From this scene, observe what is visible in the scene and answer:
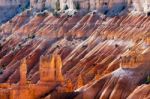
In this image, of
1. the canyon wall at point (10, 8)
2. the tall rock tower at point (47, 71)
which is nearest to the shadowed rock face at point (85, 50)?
the tall rock tower at point (47, 71)

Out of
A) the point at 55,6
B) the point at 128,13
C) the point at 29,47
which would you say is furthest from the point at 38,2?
the point at 128,13

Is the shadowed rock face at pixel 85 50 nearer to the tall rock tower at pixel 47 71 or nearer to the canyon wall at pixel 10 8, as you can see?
the tall rock tower at pixel 47 71

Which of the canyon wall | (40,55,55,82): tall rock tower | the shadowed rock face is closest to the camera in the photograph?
(40,55,55,82): tall rock tower

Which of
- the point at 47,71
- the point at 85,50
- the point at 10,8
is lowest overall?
the point at 10,8

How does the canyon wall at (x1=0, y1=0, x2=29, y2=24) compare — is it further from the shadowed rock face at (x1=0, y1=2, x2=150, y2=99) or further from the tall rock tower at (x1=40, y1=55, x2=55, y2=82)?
the tall rock tower at (x1=40, y1=55, x2=55, y2=82)

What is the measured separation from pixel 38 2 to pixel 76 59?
45.1m

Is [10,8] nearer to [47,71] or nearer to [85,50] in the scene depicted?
[85,50]

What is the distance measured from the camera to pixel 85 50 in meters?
118

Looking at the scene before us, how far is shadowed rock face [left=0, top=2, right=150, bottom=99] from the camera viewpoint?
81.1 meters

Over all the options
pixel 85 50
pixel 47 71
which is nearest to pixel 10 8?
pixel 85 50

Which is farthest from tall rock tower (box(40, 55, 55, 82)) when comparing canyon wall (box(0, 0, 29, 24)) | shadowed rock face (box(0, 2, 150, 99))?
canyon wall (box(0, 0, 29, 24))

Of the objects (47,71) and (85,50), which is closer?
(47,71)

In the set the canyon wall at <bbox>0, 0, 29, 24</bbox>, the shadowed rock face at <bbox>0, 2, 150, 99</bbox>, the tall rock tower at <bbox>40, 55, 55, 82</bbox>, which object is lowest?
the canyon wall at <bbox>0, 0, 29, 24</bbox>

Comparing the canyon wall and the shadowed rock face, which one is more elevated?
the shadowed rock face
